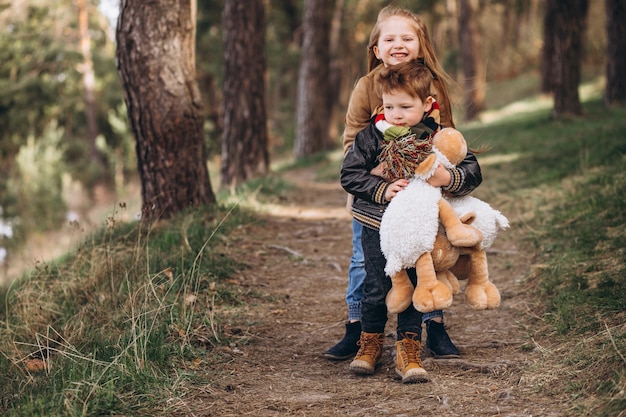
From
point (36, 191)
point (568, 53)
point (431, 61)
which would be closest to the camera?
point (431, 61)

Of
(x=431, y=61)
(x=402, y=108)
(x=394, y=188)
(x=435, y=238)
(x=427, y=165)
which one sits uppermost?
(x=431, y=61)

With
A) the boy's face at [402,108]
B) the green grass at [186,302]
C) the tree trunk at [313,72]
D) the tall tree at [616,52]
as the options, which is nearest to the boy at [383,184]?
the boy's face at [402,108]

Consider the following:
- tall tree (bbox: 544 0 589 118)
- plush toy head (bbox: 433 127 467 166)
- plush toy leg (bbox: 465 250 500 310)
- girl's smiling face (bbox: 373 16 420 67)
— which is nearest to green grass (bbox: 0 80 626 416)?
plush toy leg (bbox: 465 250 500 310)

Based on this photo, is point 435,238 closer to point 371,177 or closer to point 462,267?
point 462,267

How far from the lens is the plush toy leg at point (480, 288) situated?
A: 11.4ft

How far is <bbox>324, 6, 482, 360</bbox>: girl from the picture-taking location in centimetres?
350

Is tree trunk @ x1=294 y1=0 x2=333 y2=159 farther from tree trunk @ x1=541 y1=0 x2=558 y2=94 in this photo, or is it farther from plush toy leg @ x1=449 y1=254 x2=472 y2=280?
plush toy leg @ x1=449 y1=254 x2=472 y2=280

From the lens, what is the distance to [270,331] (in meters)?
4.45

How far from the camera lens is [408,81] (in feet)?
11.1

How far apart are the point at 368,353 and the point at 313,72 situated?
12.0 metres

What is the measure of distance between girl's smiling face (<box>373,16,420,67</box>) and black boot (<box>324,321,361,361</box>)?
5.22 feet

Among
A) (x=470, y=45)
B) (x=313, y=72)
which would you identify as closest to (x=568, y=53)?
(x=313, y=72)

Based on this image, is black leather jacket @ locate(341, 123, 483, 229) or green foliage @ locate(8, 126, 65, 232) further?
green foliage @ locate(8, 126, 65, 232)

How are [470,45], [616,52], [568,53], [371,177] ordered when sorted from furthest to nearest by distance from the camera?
[470,45] < [616,52] < [568,53] < [371,177]
